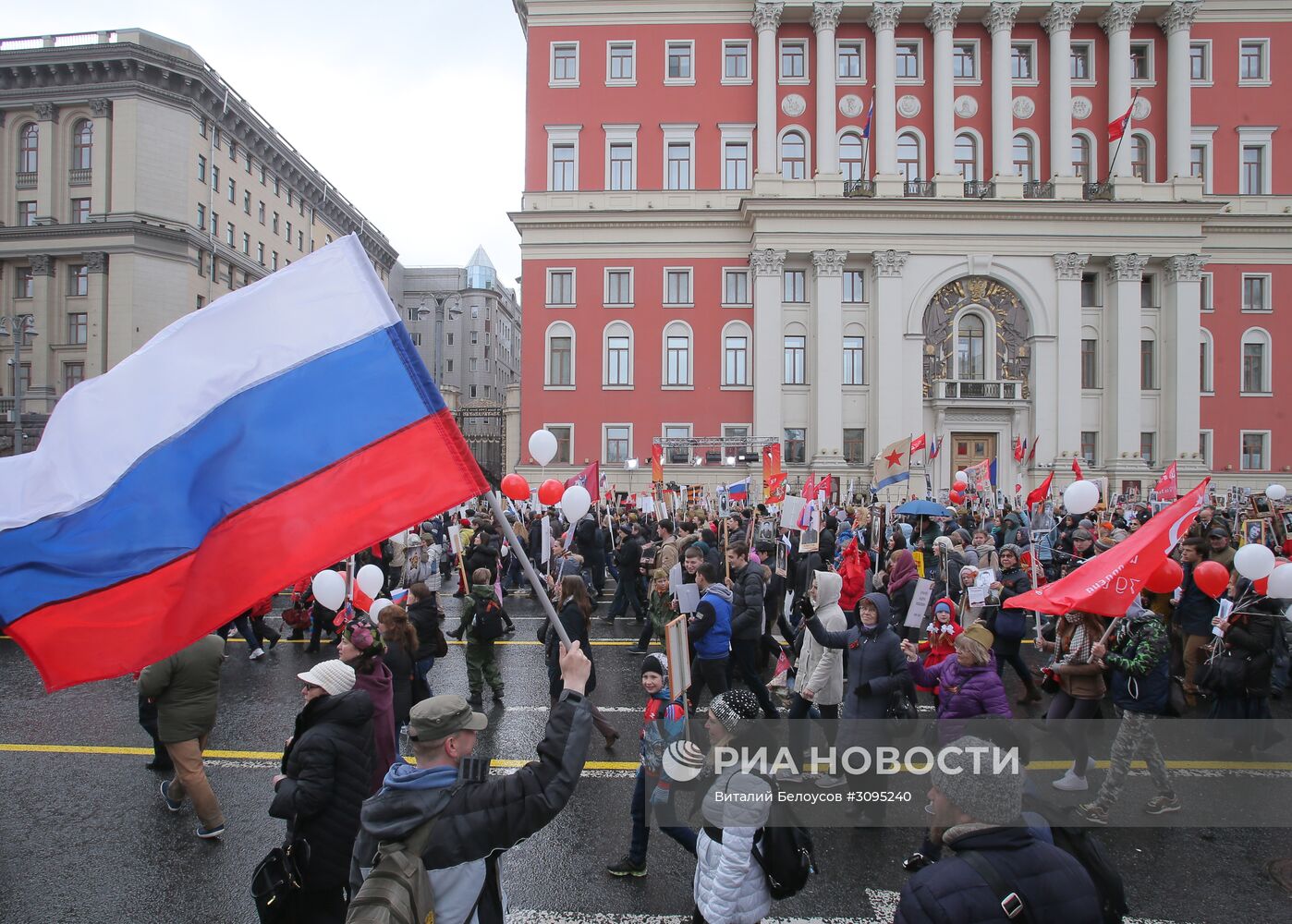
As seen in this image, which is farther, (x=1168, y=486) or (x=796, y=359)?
(x=796, y=359)

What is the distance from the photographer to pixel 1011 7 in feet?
124

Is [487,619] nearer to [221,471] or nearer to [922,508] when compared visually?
[221,471]

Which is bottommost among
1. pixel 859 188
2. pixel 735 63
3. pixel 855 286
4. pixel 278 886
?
pixel 278 886

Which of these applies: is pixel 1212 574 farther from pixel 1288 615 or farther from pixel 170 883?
pixel 170 883

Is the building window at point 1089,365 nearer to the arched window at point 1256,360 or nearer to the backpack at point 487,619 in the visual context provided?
the arched window at point 1256,360

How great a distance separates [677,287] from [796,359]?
6723 millimetres

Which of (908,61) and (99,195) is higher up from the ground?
(908,61)

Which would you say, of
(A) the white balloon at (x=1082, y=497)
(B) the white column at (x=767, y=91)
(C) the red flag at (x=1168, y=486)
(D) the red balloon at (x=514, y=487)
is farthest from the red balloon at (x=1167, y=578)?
(B) the white column at (x=767, y=91)

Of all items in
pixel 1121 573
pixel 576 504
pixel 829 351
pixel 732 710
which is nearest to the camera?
pixel 732 710

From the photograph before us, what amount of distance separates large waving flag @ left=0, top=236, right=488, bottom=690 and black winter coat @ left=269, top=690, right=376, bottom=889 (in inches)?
39.6

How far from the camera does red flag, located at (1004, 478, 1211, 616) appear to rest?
5.71 metres

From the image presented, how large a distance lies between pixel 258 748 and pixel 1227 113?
49621 millimetres

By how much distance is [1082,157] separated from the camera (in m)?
39.5

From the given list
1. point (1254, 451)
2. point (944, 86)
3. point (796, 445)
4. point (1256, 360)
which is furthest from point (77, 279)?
point (1254, 451)
